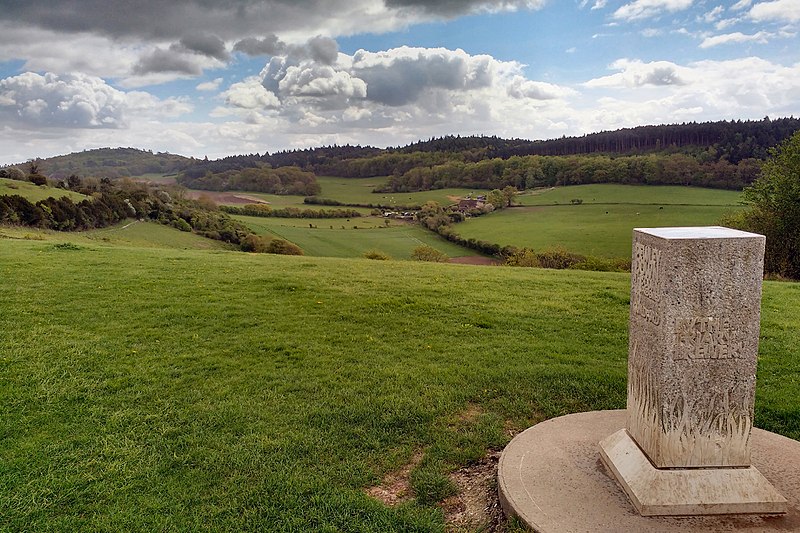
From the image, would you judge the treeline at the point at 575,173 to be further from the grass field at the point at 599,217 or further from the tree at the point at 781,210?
the tree at the point at 781,210

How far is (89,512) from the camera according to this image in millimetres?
5359

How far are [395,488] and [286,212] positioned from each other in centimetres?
7645

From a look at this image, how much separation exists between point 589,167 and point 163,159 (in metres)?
141

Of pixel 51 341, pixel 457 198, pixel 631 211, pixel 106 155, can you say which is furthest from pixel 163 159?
pixel 51 341

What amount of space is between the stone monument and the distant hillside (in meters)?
151

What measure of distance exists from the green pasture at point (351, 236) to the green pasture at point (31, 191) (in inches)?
782

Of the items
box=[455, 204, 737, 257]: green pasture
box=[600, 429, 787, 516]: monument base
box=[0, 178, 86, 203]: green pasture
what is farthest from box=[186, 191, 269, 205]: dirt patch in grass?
box=[600, 429, 787, 516]: monument base

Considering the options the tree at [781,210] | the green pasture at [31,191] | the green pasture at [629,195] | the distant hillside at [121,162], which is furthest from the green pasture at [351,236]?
the distant hillside at [121,162]

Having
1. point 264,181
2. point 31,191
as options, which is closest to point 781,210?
point 31,191

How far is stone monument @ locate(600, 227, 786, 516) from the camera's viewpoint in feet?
16.7

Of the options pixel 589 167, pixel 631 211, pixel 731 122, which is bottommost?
pixel 631 211

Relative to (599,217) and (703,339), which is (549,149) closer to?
(599,217)

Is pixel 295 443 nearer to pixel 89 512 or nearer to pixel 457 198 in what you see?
pixel 89 512

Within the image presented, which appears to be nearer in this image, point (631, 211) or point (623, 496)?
point (623, 496)
